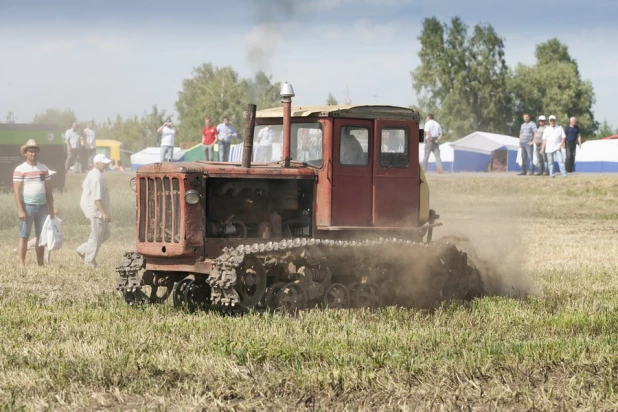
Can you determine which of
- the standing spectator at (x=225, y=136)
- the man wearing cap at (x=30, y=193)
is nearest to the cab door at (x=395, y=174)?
the man wearing cap at (x=30, y=193)

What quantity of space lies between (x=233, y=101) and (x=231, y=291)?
8417 centimetres

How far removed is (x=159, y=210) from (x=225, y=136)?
2000cm

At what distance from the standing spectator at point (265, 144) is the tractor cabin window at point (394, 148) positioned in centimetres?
135

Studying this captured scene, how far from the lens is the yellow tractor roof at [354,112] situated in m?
12.8

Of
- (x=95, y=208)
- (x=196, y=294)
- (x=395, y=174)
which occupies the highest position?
(x=395, y=174)

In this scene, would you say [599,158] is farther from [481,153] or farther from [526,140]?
[526,140]

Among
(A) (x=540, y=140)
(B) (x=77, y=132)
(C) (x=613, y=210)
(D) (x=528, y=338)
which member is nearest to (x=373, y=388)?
(D) (x=528, y=338)

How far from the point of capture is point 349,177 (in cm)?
1289

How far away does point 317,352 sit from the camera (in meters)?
9.20

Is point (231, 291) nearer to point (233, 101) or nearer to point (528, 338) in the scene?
point (528, 338)

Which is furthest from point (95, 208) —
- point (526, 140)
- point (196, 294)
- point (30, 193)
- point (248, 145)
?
point (526, 140)

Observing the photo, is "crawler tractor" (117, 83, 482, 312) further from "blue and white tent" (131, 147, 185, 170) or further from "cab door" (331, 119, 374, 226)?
"blue and white tent" (131, 147, 185, 170)

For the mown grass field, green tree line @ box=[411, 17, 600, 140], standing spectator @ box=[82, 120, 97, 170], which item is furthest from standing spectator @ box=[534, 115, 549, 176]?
green tree line @ box=[411, 17, 600, 140]

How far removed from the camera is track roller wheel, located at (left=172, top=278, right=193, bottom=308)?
12570 mm
